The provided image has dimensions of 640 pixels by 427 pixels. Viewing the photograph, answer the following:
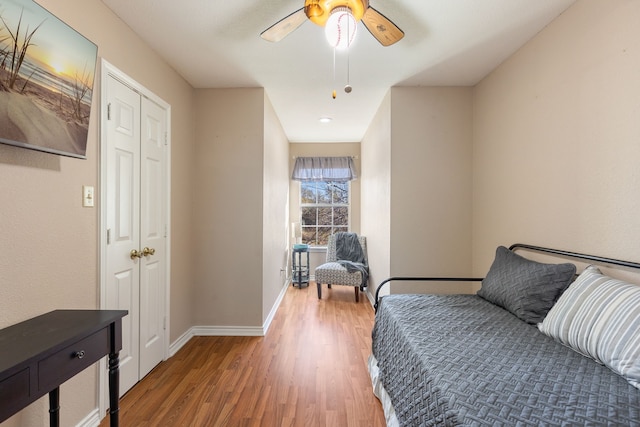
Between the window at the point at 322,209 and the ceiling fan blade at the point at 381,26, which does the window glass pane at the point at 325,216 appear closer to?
the window at the point at 322,209

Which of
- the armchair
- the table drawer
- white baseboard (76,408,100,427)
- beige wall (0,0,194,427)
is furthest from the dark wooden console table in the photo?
the armchair

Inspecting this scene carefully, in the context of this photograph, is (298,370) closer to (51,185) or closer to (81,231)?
(81,231)

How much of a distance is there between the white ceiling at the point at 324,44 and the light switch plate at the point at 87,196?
1.16 meters

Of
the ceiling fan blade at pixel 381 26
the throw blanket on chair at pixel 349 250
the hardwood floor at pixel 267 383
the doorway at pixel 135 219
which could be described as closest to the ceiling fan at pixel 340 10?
the ceiling fan blade at pixel 381 26

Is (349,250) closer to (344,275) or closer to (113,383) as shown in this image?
(344,275)

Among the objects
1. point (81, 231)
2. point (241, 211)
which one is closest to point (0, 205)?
point (81, 231)

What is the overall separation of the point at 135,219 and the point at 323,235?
3.69 metres

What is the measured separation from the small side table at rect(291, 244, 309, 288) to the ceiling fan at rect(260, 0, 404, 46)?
350 centimetres

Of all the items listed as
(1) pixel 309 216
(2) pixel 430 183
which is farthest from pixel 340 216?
(2) pixel 430 183

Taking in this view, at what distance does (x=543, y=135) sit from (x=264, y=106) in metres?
2.44

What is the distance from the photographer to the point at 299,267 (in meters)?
4.86

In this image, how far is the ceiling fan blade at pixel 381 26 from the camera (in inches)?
61.4

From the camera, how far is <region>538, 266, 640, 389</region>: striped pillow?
1174mm

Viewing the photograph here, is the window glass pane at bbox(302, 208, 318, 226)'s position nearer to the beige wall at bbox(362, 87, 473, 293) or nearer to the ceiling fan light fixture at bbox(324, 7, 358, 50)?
the beige wall at bbox(362, 87, 473, 293)
